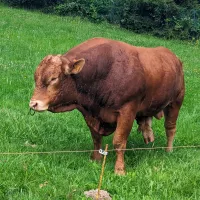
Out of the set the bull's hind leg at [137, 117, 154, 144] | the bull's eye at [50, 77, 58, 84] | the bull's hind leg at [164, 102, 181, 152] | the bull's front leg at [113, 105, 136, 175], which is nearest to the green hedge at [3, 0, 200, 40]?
the bull's hind leg at [164, 102, 181, 152]

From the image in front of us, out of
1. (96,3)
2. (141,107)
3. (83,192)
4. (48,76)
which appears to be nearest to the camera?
(83,192)

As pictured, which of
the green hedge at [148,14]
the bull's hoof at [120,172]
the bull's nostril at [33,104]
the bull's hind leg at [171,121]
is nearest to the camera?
the bull's nostril at [33,104]

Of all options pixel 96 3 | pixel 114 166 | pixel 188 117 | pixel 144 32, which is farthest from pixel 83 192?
pixel 96 3

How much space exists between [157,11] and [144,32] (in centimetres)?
161

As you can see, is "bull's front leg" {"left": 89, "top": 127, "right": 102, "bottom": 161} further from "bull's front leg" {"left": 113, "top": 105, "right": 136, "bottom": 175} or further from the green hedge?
the green hedge

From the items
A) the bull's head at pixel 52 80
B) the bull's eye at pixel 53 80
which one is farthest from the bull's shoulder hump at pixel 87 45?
the bull's eye at pixel 53 80

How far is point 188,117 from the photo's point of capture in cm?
965

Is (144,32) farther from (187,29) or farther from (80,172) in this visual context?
(80,172)

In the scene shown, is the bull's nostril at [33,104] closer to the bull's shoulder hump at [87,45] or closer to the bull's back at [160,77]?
the bull's shoulder hump at [87,45]

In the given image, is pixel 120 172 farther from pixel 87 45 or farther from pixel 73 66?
pixel 87 45

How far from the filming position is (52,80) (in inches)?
237

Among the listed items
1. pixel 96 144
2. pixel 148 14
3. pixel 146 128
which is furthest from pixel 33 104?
pixel 148 14

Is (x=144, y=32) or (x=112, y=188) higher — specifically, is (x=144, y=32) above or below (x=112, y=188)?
below

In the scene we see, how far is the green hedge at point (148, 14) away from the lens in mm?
30641
